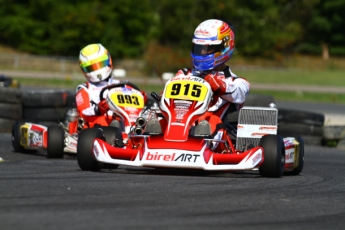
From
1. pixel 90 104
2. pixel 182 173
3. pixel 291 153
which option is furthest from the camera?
pixel 90 104

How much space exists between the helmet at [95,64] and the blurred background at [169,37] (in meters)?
14.6

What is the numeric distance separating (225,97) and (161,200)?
8.29 ft

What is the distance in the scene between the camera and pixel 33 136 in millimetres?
9016

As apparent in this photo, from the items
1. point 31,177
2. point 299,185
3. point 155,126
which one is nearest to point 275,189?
point 299,185

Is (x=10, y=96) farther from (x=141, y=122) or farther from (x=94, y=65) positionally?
(x=141, y=122)

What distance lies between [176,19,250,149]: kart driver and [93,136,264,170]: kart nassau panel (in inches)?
32.8

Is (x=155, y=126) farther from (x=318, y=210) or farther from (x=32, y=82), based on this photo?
(x=32, y=82)

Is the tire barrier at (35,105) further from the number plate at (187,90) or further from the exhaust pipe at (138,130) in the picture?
the number plate at (187,90)

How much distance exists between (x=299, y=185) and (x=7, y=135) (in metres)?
6.04

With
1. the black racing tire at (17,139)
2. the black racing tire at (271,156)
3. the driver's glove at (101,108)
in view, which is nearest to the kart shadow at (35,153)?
the black racing tire at (17,139)

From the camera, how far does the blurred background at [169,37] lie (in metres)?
32.8

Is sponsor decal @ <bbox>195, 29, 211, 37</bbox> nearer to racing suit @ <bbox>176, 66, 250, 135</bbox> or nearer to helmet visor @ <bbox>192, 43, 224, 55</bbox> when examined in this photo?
helmet visor @ <bbox>192, 43, 224, 55</bbox>

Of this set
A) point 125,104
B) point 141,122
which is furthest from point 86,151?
point 125,104

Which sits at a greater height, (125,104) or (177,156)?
(125,104)
